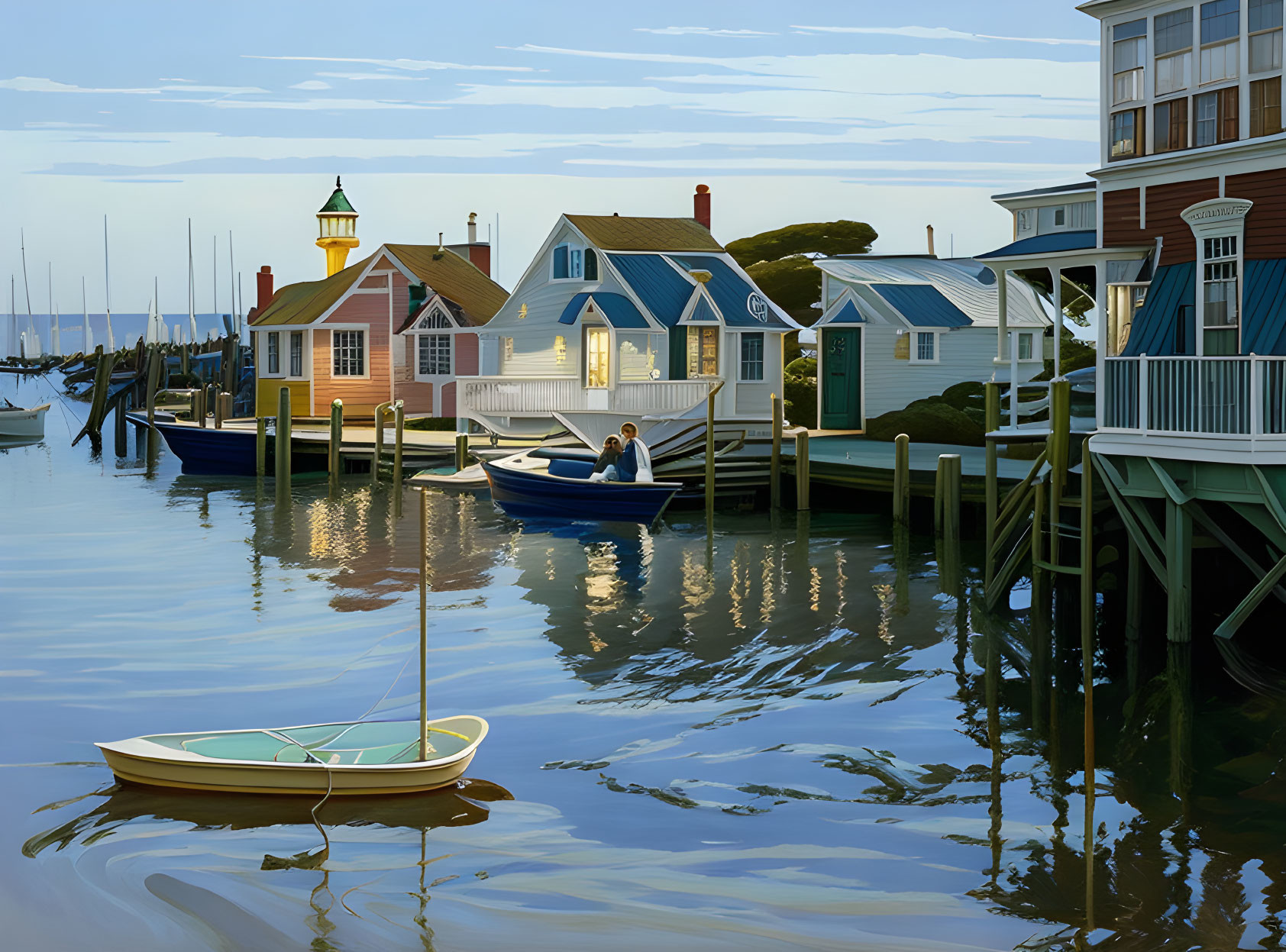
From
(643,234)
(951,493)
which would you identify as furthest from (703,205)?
(951,493)

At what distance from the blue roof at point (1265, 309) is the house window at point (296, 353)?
37.8 m

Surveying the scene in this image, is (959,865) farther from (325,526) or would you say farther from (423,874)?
(325,526)

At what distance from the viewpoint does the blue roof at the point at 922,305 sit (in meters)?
42.6

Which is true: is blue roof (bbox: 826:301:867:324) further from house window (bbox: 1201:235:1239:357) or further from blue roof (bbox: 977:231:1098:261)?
house window (bbox: 1201:235:1239:357)

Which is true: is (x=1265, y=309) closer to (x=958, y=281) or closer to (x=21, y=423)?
(x=958, y=281)

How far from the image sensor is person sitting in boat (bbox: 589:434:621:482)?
32.2 m

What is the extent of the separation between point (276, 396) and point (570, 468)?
856 inches

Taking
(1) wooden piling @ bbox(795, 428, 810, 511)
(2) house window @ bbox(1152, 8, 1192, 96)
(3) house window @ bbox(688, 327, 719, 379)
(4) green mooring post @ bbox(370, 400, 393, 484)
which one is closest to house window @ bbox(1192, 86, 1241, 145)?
(2) house window @ bbox(1152, 8, 1192, 96)

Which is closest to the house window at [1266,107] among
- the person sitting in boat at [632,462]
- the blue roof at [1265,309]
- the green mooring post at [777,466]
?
the blue roof at [1265,309]

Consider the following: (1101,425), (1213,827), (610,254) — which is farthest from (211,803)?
(610,254)

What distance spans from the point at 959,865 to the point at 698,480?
2586cm

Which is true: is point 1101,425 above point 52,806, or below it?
above

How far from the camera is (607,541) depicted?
102 ft

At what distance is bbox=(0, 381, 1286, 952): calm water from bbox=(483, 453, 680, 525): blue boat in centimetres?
558
